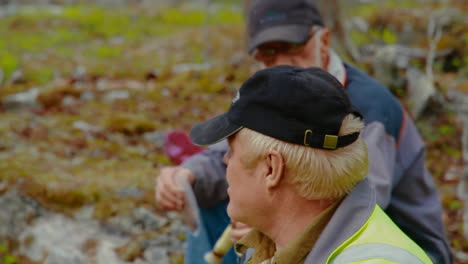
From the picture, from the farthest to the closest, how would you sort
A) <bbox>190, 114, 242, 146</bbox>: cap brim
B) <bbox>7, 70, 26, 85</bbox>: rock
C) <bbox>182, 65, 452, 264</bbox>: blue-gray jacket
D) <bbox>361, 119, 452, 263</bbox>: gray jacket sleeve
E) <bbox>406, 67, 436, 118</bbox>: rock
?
1. <bbox>7, 70, 26, 85</bbox>: rock
2. <bbox>406, 67, 436, 118</bbox>: rock
3. <bbox>361, 119, 452, 263</bbox>: gray jacket sleeve
4. <bbox>182, 65, 452, 264</bbox>: blue-gray jacket
5. <bbox>190, 114, 242, 146</bbox>: cap brim

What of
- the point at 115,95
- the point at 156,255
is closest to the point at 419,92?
the point at 156,255

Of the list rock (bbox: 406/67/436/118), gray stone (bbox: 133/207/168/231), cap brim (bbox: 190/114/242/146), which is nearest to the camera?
cap brim (bbox: 190/114/242/146)

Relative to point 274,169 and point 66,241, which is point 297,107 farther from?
point 66,241

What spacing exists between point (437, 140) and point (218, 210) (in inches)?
164

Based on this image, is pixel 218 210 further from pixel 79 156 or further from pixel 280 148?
pixel 79 156

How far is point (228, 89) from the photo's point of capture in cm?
842

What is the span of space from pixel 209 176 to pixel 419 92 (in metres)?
4.42

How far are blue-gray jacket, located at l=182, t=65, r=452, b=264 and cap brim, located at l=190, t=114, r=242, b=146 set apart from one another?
0.94 m

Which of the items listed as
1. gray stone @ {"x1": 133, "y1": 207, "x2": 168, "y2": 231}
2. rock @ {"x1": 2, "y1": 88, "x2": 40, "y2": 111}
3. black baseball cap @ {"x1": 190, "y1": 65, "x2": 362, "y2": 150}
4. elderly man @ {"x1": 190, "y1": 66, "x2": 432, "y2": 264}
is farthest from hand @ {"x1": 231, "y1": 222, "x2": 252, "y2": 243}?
rock @ {"x1": 2, "y1": 88, "x2": 40, "y2": 111}

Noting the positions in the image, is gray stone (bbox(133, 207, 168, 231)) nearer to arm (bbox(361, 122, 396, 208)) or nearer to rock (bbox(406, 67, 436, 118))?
arm (bbox(361, 122, 396, 208))

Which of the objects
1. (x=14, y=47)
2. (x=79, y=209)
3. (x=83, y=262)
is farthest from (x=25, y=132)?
(x=14, y=47)

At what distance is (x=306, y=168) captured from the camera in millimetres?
1688

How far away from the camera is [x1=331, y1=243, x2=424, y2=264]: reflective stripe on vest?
5.01 feet

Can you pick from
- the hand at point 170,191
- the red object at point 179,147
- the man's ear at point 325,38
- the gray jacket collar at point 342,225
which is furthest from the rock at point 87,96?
the gray jacket collar at point 342,225
